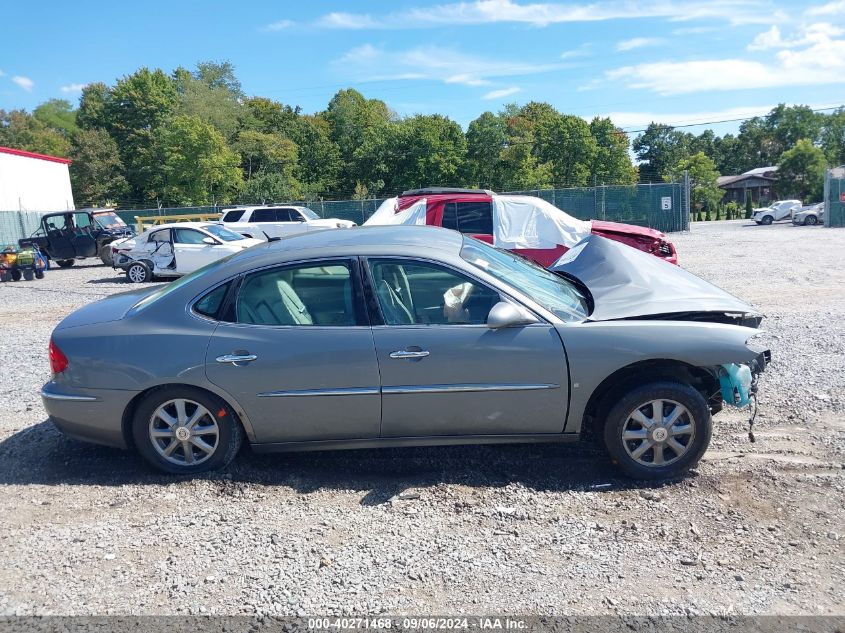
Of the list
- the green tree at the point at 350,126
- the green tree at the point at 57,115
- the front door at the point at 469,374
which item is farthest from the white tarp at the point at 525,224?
the green tree at the point at 57,115

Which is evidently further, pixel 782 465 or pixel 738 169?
pixel 738 169

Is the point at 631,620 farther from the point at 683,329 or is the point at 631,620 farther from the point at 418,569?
the point at 683,329

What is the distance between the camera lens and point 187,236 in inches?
672

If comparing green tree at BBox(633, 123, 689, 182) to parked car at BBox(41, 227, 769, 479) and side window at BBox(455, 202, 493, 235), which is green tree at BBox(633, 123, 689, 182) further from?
parked car at BBox(41, 227, 769, 479)

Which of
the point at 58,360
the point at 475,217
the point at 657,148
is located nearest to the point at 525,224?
the point at 475,217

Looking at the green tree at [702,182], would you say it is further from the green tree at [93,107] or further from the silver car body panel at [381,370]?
the silver car body panel at [381,370]

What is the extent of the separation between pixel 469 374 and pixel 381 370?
0.56 metres

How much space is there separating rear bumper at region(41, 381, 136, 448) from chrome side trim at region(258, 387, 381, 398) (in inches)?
37.1

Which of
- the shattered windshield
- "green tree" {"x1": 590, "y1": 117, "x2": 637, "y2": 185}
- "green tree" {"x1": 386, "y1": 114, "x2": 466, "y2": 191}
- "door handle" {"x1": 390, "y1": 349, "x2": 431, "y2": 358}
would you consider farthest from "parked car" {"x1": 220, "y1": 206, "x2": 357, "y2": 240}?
"green tree" {"x1": 590, "y1": 117, "x2": 637, "y2": 185}

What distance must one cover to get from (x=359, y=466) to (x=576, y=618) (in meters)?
2.09

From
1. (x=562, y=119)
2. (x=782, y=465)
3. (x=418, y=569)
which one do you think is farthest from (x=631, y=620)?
(x=562, y=119)

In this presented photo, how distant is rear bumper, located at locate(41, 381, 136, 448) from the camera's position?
445 centimetres

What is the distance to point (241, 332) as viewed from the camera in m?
4.39

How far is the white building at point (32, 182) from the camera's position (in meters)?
36.6
